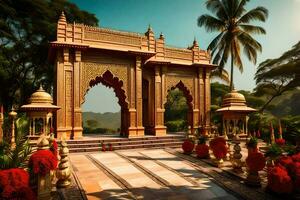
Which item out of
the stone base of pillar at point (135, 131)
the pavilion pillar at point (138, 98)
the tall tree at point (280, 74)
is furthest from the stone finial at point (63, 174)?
the tall tree at point (280, 74)

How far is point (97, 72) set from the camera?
51.0ft

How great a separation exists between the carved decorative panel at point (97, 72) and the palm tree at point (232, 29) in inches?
370

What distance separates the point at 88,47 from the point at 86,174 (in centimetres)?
874

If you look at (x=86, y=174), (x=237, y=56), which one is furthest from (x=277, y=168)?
(x=237, y=56)

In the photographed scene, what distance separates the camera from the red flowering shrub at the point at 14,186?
14.5ft

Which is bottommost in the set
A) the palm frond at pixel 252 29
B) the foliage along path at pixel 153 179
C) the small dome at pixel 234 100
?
the foliage along path at pixel 153 179

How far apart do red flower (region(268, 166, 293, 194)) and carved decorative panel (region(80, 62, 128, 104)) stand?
1126 centimetres

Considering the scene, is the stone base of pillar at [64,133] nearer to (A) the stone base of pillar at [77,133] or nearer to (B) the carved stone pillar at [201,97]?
(A) the stone base of pillar at [77,133]

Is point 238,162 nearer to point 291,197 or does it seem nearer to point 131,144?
point 291,197

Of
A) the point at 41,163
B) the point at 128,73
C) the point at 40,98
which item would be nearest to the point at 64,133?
the point at 40,98

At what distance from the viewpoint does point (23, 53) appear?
23.1 meters

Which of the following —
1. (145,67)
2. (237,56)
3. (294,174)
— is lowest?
(294,174)

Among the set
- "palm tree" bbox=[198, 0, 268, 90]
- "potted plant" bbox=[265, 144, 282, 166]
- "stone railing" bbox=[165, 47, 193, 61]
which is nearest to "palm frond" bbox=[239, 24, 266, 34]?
"palm tree" bbox=[198, 0, 268, 90]

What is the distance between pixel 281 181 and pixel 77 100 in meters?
11.7
